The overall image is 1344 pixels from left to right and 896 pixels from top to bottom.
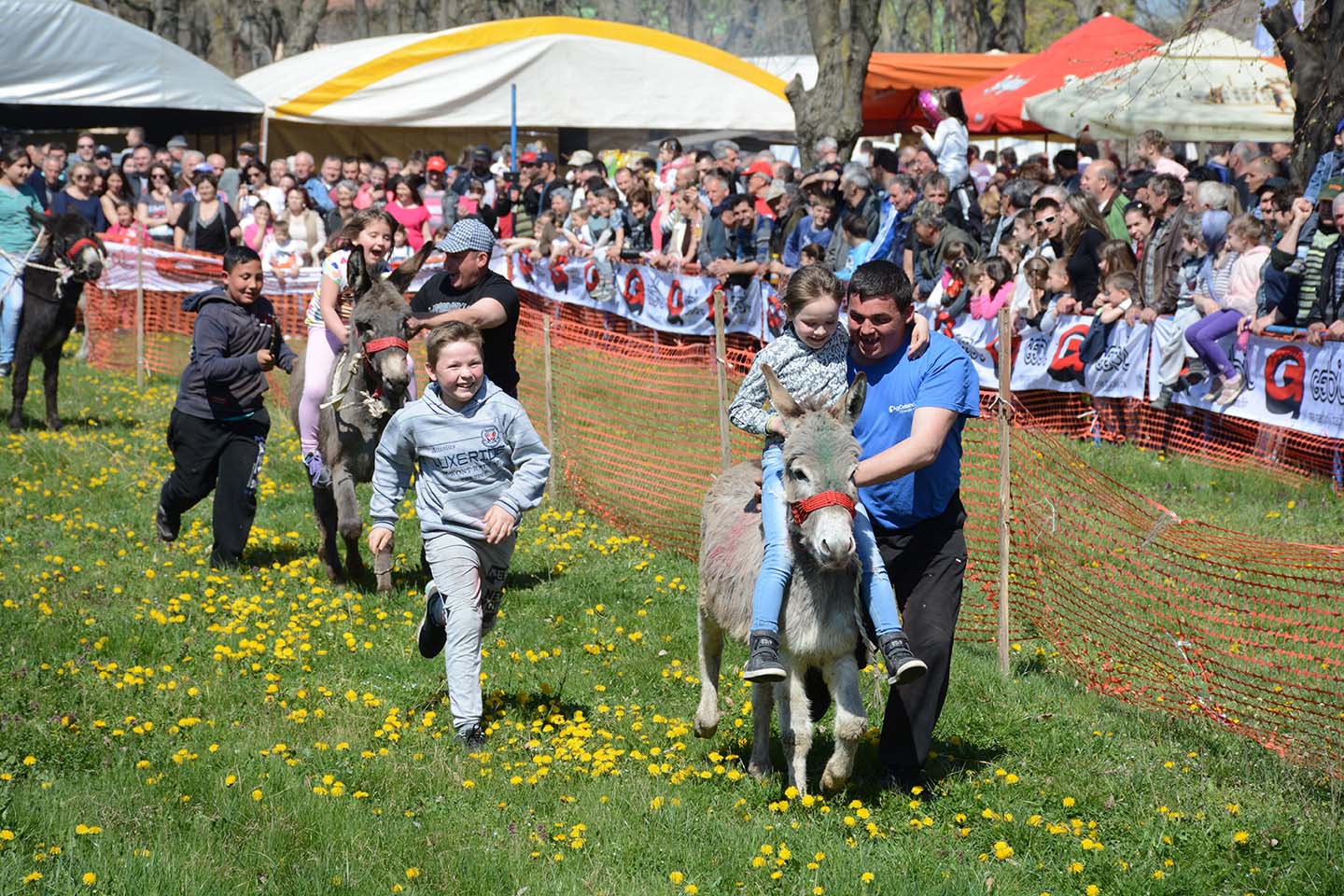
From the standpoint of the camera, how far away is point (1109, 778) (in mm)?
6141

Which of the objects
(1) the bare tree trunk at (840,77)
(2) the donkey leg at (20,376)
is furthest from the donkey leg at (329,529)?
(1) the bare tree trunk at (840,77)

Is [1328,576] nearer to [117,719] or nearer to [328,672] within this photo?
[328,672]

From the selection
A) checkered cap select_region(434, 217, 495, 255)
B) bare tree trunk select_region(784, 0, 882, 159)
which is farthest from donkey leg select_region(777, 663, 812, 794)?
bare tree trunk select_region(784, 0, 882, 159)

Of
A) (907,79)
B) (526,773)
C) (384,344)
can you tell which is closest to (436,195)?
(907,79)

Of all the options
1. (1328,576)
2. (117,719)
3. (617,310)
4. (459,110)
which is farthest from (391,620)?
(459,110)

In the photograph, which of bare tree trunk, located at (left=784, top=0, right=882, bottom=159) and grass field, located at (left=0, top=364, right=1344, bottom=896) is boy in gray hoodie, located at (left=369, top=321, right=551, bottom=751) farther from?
bare tree trunk, located at (left=784, top=0, right=882, bottom=159)

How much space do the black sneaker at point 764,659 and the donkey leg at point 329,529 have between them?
184 inches

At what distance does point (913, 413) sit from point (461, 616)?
2236mm

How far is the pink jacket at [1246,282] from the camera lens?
39.4 feet

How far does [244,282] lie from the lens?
950 centimetres

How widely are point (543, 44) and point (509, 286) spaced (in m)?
24.8

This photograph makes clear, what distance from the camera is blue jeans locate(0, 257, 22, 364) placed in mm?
14336

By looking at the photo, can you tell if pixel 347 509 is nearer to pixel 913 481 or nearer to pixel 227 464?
pixel 227 464

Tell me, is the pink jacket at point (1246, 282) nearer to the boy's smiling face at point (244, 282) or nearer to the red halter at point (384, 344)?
the red halter at point (384, 344)
